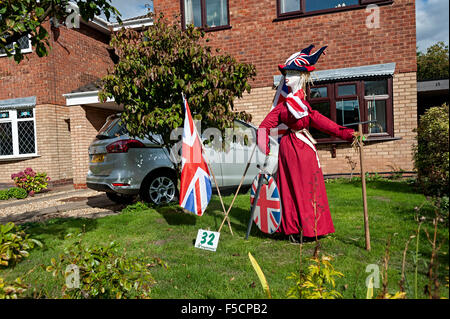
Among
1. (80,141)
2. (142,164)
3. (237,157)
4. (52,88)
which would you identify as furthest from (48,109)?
(237,157)

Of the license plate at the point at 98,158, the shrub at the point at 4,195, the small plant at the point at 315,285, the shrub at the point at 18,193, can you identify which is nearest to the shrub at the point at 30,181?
the shrub at the point at 18,193

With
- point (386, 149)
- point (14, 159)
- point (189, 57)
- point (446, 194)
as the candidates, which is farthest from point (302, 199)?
point (14, 159)

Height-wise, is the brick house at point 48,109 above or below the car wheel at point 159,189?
above

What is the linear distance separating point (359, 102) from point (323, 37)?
210 centimetres

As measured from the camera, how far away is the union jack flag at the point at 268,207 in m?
3.44

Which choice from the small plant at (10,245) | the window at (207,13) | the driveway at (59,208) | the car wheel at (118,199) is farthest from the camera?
the window at (207,13)

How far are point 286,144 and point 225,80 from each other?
1786 millimetres

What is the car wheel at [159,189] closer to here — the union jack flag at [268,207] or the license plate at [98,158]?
the license plate at [98,158]

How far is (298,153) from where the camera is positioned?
350 cm

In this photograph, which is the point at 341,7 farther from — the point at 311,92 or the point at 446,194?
the point at 446,194

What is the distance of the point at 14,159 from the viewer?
38.8ft

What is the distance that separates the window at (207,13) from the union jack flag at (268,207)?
7.25 meters

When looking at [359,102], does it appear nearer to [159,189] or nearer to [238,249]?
[159,189]

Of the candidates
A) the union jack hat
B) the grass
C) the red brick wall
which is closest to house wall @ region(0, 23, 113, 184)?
the red brick wall
